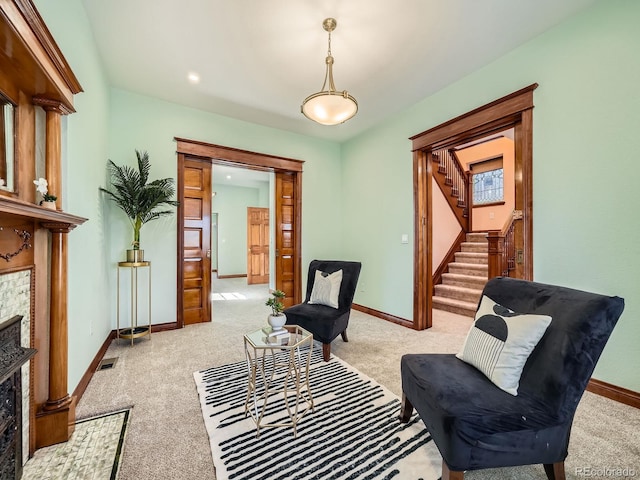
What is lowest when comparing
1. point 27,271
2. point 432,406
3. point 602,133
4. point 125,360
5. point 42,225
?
point 125,360

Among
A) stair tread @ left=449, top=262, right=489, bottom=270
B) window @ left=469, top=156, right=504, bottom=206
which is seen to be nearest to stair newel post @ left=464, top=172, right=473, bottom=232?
window @ left=469, top=156, right=504, bottom=206

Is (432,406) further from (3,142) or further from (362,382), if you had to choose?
(3,142)

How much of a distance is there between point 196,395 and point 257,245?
552 centimetres

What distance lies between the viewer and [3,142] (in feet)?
4.18

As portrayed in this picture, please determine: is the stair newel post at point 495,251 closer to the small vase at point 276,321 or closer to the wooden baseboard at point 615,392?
the wooden baseboard at point 615,392

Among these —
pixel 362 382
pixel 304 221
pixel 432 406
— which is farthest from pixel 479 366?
pixel 304 221

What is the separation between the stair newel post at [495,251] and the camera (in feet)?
13.0

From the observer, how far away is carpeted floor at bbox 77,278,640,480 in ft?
4.79

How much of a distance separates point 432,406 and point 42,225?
7.33 ft

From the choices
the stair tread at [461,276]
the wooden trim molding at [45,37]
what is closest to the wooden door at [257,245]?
the stair tread at [461,276]

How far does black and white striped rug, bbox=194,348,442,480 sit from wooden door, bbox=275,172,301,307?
2577 millimetres

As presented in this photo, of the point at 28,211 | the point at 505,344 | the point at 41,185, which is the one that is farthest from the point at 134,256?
the point at 505,344

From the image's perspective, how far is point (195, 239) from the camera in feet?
12.9

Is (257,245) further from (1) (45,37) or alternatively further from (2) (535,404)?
(2) (535,404)
